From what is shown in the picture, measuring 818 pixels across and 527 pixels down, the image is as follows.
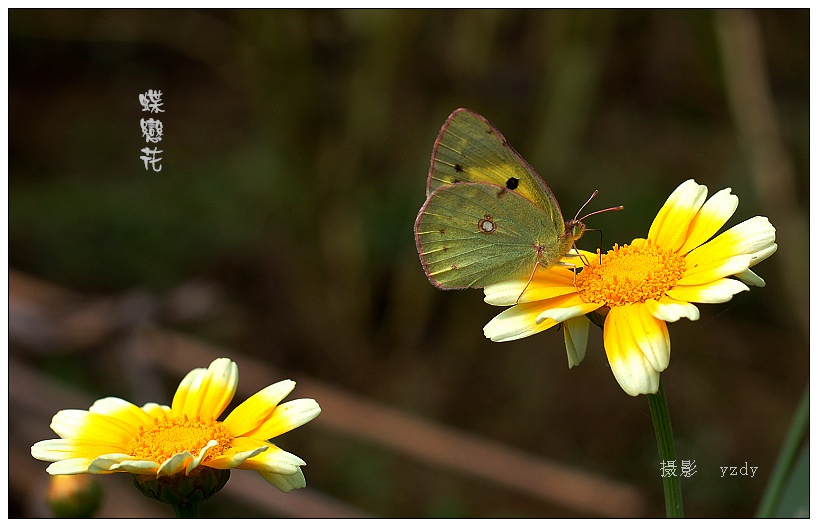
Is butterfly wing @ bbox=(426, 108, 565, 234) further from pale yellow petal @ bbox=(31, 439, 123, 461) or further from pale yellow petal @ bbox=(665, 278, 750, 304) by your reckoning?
pale yellow petal @ bbox=(31, 439, 123, 461)

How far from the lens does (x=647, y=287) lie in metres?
0.99

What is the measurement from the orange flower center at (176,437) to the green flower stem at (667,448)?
0.51m

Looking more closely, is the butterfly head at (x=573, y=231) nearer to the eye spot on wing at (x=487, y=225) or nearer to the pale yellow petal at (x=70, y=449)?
the eye spot on wing at (x=487, y=225)

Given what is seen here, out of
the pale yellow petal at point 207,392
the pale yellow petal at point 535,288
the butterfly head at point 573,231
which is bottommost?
the pale yellow petal at point 207,392

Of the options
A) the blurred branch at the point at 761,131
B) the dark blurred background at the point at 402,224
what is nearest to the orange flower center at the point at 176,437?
the dark blurred background at the point at 402,224

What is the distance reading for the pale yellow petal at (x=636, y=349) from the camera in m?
0.84

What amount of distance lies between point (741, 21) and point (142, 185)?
2650mm

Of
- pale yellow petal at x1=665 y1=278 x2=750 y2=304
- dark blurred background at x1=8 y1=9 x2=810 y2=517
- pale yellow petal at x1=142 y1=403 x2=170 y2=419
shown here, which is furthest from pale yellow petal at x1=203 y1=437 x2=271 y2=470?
dark blurred background at x1=8 y1=9 x2=810 y2=517

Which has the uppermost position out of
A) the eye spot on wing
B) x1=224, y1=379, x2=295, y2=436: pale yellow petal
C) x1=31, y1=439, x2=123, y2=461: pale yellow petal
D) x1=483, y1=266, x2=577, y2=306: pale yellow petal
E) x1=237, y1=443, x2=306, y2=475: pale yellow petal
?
the eye spot on wing

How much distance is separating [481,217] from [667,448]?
0.50m

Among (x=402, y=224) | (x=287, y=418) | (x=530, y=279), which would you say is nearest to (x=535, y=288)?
(x=530, y=279)

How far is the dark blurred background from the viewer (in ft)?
9.29

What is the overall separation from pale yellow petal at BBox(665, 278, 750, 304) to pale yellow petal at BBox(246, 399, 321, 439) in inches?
17.8

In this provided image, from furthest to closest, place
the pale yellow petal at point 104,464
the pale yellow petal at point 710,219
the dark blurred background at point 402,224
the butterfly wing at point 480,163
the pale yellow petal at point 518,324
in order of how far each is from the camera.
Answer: the dark blurred background at point 402,224 < the butterfly wing at point 480,163 < the pale yellow petal at point 710,219 < the pale yellow petal at point 518,324 < the pale yellow petal at point 104,464
